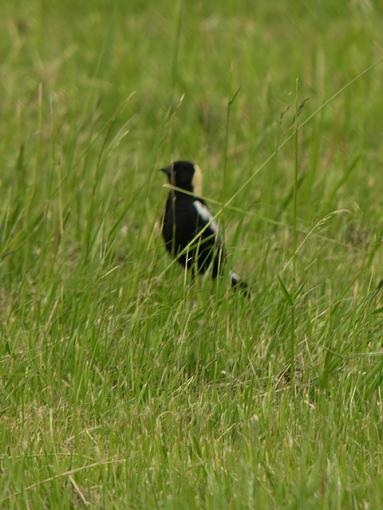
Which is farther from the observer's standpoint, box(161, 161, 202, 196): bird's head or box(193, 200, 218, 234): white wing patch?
box(161, 161, 202, 196): bird's head

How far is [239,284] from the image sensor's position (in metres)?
4.61

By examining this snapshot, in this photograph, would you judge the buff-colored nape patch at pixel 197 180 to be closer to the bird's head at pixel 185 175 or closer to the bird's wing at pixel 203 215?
the bird's head at pixel 185 175

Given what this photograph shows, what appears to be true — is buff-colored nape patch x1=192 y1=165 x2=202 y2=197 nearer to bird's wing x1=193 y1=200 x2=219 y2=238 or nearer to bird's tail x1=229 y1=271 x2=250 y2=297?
bird's wing x1=193 y1=200 x2=219 y2=238

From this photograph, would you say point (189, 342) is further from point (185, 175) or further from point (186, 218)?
point (185, 175)

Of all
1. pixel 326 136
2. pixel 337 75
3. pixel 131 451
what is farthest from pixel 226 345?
pixel 337 75

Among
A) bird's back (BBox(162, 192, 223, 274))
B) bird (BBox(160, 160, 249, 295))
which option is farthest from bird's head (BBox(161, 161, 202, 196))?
bird's back (BBox(162, 192, 223, 274))

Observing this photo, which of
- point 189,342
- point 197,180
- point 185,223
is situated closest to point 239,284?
point 189,342

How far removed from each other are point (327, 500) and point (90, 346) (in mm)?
1256

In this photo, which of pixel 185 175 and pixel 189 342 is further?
pixel 185 175

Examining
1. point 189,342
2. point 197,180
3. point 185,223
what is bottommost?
point 189,342

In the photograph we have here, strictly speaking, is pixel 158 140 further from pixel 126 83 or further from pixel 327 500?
pixel 126 83

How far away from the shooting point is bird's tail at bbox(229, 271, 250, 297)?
4518 mm

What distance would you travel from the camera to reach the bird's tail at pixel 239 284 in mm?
4518

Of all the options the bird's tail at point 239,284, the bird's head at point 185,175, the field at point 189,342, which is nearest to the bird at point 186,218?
the bird's head at point 185,175
